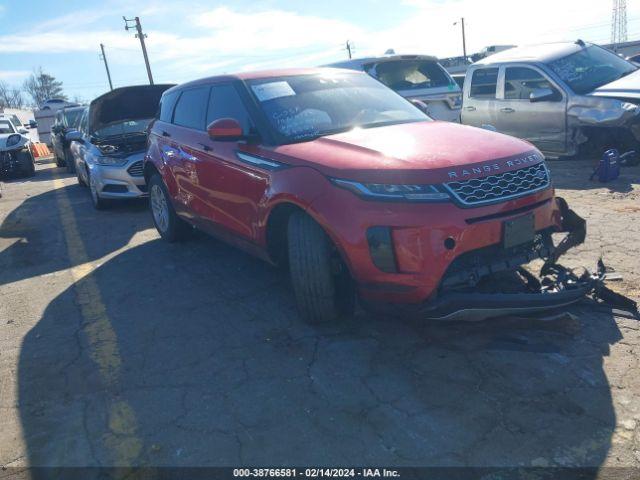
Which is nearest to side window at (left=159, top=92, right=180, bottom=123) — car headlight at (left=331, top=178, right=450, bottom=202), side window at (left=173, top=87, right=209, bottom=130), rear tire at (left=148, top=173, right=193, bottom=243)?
side window at (left=173, top=87, right=209, bottom=130)

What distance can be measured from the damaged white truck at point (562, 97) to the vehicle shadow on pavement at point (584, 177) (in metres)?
0.27

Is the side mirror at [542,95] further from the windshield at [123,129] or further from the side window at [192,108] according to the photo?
the windshield at [123,129]

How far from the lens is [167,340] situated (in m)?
3.79

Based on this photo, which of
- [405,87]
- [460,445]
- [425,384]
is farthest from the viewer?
[405,87]

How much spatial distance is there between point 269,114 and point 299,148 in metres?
0.57

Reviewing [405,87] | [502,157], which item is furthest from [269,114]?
[405,87]

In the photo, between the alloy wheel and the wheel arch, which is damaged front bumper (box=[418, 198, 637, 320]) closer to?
the wheel arch

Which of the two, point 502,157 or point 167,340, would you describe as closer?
point 502,157

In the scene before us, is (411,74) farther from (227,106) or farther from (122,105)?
(227,106)

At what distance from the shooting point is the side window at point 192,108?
5008 millimetres

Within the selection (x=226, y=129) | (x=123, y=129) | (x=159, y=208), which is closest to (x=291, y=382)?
(x=226, y=129)

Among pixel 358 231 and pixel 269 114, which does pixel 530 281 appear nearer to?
pixel 358 231

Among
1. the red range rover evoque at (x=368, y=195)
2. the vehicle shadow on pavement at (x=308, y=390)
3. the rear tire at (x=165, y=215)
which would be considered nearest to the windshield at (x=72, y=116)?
the rear tire at (x=165, y=215)

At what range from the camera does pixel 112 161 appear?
26.7ft
